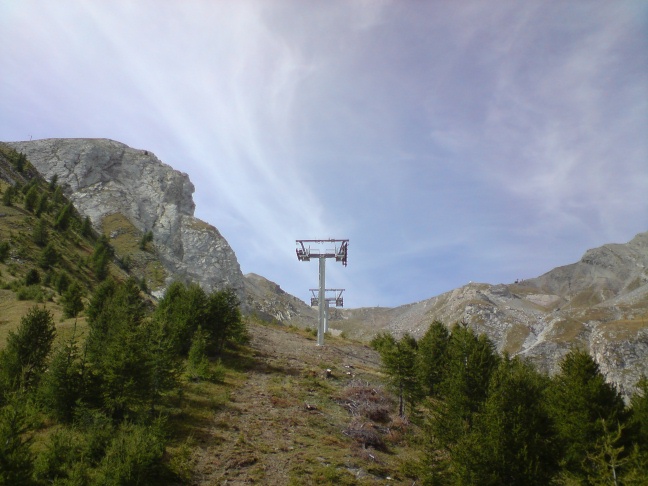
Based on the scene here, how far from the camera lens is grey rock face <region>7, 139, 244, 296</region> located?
11712cm

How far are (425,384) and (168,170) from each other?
13426 cm

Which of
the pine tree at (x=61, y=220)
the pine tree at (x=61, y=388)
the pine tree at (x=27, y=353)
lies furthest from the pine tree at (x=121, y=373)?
the pine tree at (x=61, y=220)

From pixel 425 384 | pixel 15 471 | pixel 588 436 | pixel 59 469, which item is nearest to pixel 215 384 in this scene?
pixel 59 469

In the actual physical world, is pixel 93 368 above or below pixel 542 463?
above

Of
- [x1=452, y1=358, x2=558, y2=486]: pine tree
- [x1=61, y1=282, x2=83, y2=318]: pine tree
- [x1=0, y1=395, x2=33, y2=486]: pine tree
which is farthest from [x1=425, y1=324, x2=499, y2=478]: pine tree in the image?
[x1=61, y1=282, x2=83, y2=318]: pine tree

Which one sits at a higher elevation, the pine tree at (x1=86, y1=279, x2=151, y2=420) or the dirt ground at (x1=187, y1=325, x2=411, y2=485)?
the pine tree at (x1=86, y1=279, x2=151, y2=420)

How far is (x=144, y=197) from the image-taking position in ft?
433

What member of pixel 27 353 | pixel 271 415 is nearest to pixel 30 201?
pixel 27 353

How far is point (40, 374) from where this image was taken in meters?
20.4

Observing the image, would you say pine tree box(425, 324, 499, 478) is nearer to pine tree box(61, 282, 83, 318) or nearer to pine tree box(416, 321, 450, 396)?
pine tree box(416, 321, 450, 396)

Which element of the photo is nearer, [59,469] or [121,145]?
[59,469]

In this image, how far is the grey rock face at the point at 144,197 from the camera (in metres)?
117

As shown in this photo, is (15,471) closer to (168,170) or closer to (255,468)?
(255,468)

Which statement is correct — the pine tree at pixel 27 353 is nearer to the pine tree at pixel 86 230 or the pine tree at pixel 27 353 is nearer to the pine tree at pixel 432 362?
the pine tree at pixel 432 362
